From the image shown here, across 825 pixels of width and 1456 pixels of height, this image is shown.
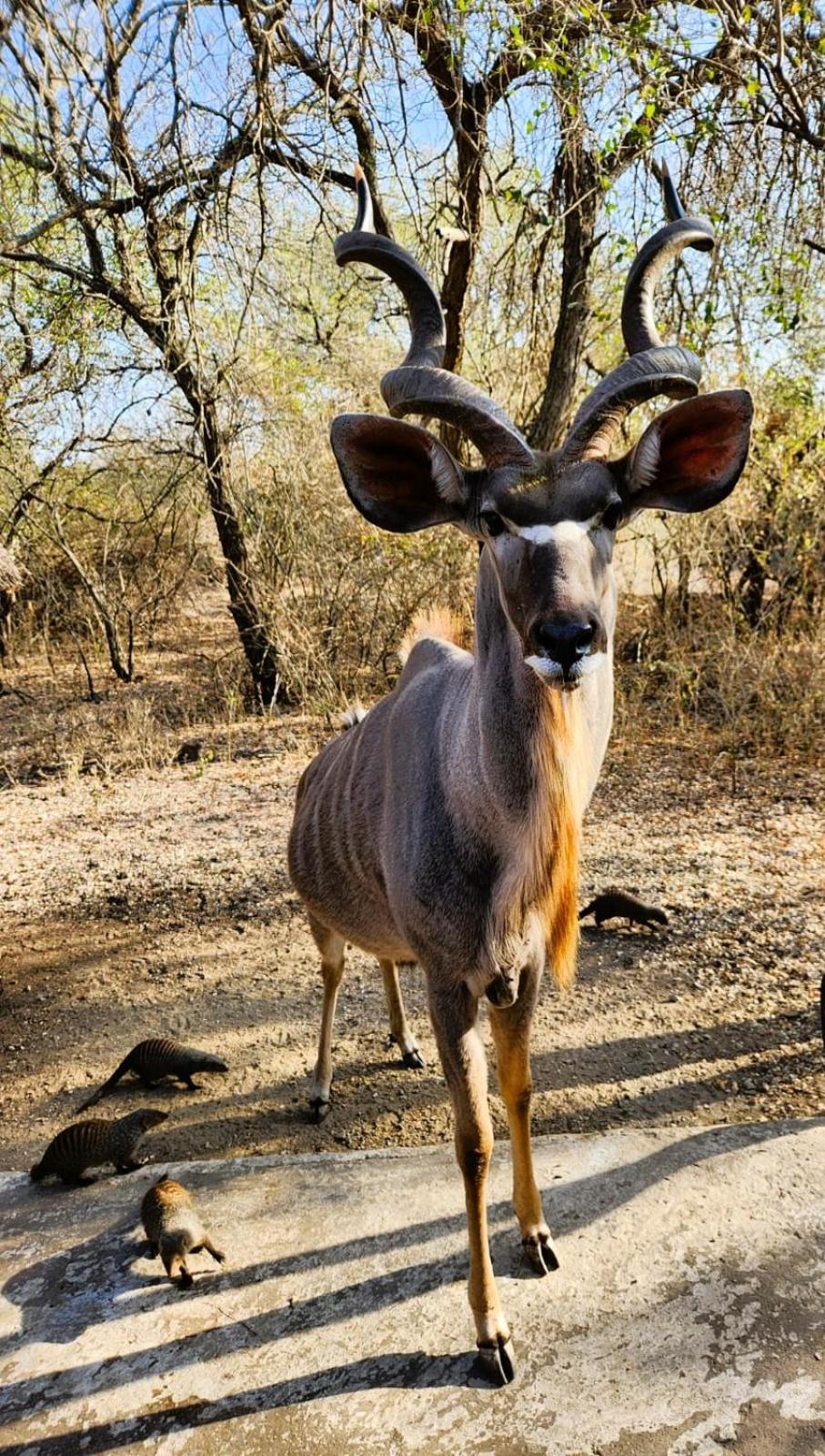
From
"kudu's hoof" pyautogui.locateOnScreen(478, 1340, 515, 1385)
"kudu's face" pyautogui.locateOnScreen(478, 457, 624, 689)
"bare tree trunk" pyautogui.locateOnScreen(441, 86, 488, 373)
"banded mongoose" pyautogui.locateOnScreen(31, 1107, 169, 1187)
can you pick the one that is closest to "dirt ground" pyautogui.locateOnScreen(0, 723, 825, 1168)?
"banded mongoose" pyautogui.locateOnScreen(31, 1107, 169, 1187)

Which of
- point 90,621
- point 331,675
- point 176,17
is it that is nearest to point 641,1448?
point 176,17

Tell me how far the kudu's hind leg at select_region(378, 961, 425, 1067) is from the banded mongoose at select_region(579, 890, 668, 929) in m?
1.27

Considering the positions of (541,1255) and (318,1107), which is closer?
(541,1255)

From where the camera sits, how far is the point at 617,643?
11.3 m

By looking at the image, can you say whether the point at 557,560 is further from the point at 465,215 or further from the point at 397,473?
the point at 465,215

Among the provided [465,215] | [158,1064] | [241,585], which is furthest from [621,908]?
[241,585]

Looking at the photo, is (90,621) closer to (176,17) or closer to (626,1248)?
(176,17)

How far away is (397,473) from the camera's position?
96.3 inches

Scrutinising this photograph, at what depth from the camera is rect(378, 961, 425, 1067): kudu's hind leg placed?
4.25 m

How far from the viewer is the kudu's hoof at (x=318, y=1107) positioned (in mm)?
4027

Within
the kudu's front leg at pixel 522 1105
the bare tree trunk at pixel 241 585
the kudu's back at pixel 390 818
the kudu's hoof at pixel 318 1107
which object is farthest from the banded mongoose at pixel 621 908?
the bare tree trunk at pixel 241 585

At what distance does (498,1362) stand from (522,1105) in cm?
69

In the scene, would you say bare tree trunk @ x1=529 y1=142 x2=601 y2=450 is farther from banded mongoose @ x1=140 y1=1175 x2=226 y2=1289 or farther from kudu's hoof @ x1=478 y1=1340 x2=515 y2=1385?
kudu's hoof @ x1=478 y1=1340 x2=515 y2=1385

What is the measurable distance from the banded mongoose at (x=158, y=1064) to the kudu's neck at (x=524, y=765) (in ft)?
7.50
